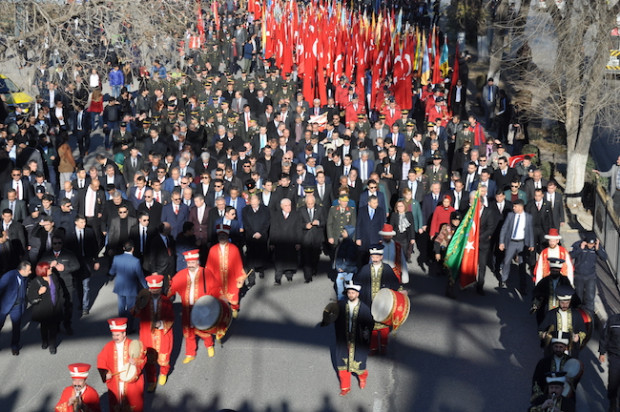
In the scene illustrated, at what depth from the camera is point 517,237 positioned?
13.5 metres

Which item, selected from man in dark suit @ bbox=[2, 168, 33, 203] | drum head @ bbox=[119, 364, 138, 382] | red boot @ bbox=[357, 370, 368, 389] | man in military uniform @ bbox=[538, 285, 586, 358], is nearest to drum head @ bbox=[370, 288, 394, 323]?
red boot @ bbox=[357, 370, 368, 389]

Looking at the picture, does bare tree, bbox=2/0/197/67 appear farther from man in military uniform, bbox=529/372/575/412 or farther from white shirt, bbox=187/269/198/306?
man in military uniform, bbox=529/372/575/412

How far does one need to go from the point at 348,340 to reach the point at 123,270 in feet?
11.3

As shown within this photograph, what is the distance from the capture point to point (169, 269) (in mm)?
13383

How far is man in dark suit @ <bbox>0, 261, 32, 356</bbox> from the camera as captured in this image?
11484 millimetres

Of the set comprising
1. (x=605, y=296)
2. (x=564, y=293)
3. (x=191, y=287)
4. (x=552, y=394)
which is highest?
(x=564, y=293)

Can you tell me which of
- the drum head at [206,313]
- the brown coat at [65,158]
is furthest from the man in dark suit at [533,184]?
the brown coat at [65,158]

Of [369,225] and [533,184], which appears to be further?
[533,184]

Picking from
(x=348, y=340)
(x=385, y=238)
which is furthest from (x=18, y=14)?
(x=348, y=340)

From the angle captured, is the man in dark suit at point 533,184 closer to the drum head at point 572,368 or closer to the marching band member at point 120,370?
the drum head at point 572,368

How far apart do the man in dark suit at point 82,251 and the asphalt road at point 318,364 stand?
0.98 ft

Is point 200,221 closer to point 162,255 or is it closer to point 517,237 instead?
point 162,255

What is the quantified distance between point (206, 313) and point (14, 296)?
266 cm

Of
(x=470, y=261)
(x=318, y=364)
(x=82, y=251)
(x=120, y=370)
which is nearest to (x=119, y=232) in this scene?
(x=82, y=251)
